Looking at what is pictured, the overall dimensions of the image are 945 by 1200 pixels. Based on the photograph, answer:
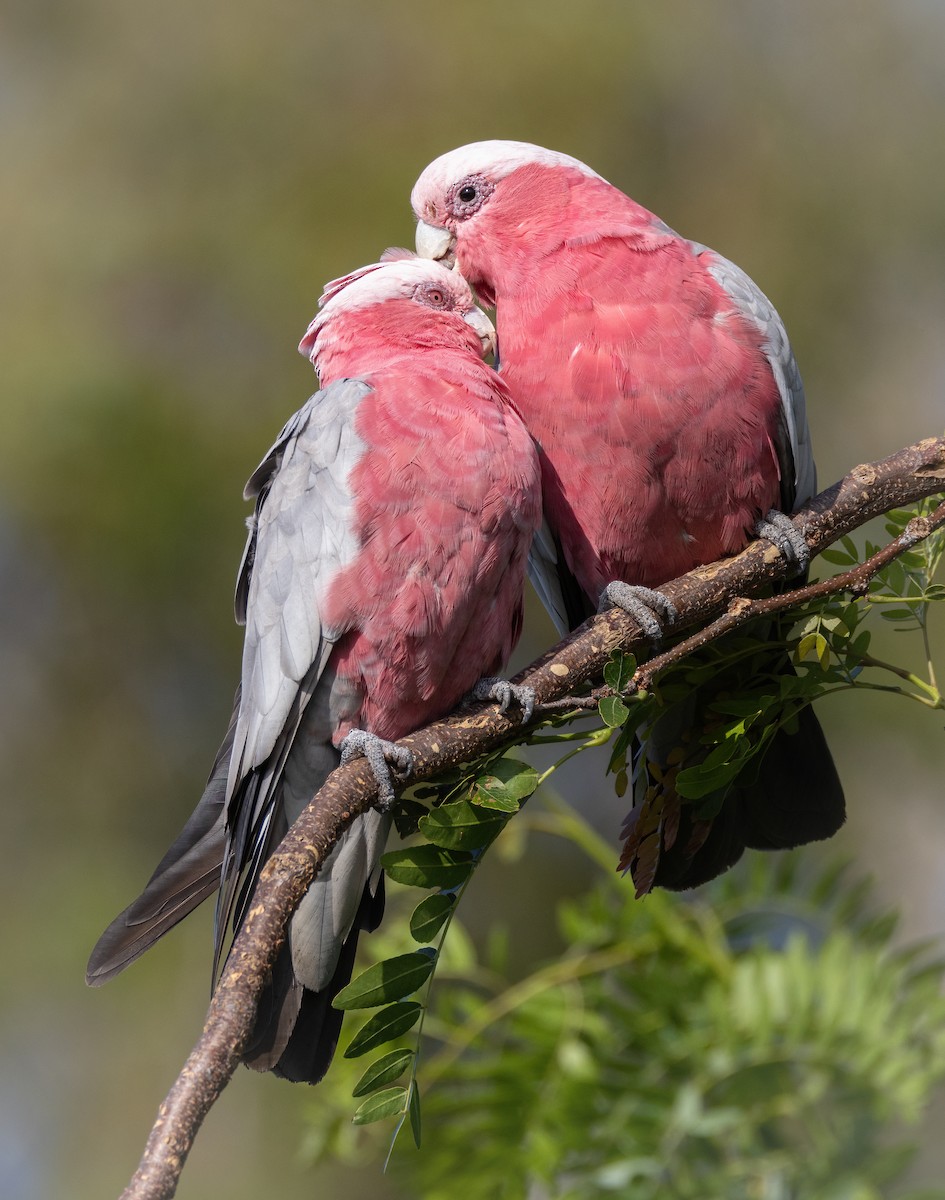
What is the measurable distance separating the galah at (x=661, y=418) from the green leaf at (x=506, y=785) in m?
0.61

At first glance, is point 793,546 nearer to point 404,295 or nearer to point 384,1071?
point 404,295

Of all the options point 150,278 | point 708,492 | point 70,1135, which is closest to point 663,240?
point 708,492

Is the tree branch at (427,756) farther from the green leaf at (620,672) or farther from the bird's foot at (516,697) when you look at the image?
the green leaf at (620,672)

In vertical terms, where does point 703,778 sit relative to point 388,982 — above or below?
above

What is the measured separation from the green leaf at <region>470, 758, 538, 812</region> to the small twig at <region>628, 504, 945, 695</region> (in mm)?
235

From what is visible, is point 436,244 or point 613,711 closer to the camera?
point 613,711

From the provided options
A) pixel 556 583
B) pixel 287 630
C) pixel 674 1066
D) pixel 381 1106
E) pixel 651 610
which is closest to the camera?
pixel 381 1106

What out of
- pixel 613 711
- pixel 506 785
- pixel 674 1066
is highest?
pixel 613 711

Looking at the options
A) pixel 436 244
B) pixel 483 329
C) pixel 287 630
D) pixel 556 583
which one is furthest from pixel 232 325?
pixel 287 630

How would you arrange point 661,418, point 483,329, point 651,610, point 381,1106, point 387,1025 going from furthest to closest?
1. point 483,329
2. point 661,418
3. point 651,610
4. point 387,1025
5. point 381,1106

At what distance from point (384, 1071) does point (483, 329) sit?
6.50 ft

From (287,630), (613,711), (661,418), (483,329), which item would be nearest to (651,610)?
(613,711)

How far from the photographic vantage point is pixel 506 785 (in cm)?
212

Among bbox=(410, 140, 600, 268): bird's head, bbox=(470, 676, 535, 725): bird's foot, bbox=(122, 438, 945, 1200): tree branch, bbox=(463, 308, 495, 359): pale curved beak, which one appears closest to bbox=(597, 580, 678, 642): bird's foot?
bbox=(122, 438, 945, 1200): tree branch
